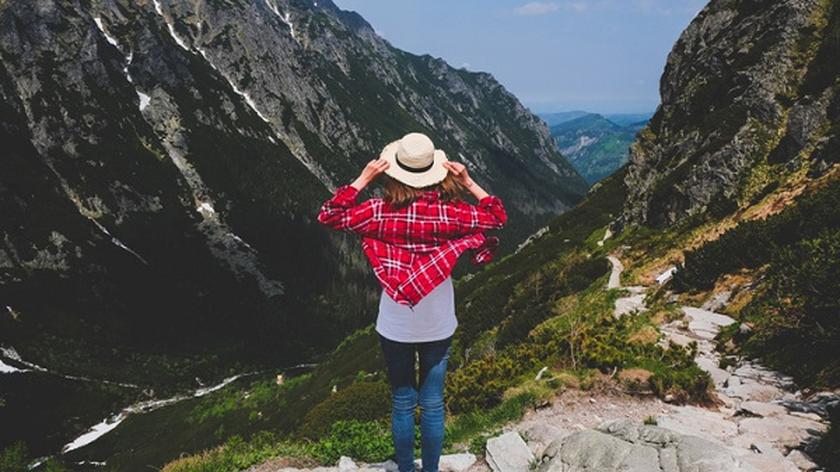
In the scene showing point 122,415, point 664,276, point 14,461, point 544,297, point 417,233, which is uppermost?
point 417,233

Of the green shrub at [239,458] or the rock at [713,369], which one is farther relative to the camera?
the rock at [713,369]

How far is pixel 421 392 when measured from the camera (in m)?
5.71

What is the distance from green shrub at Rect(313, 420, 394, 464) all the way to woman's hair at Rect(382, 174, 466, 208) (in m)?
4.48

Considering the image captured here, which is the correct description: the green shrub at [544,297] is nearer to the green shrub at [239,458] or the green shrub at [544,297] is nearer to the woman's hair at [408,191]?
the green shrub at [239,458]

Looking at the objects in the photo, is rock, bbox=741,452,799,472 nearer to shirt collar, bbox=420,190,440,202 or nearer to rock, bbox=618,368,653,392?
rock, bbox=618,368,653,392

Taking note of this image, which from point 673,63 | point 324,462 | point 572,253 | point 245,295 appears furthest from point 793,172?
point 245,295

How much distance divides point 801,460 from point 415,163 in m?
5.64

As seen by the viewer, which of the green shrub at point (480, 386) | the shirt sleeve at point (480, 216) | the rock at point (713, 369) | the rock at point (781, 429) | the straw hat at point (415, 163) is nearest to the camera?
the straw hat at point (415, 163)

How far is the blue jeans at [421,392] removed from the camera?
553cm

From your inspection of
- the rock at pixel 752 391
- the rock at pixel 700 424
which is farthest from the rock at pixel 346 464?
the rock at pixel 752 391

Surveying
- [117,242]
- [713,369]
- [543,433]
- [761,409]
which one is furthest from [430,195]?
[117,242]

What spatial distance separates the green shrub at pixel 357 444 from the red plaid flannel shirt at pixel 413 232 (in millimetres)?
3888

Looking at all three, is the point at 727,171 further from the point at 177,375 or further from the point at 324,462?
the point at 177,375

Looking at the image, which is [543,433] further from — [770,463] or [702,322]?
[702,322]
